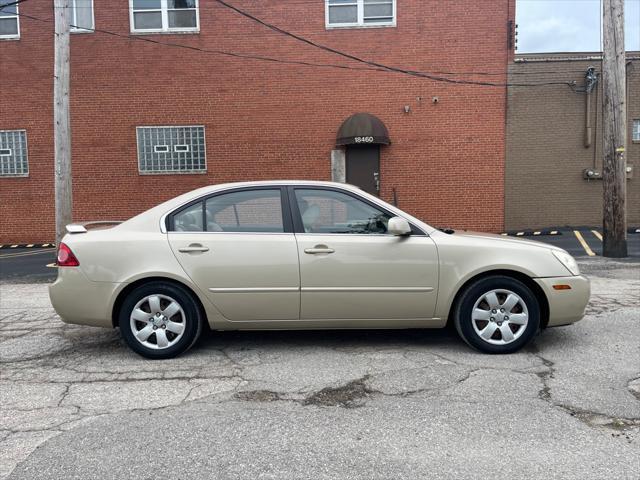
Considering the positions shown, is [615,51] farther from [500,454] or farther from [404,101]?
[500,454]

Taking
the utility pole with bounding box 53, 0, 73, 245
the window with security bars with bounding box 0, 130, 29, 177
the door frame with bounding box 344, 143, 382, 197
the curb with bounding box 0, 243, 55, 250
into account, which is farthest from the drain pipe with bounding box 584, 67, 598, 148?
the window with security bars with bounding box 0, 130, 29, 177

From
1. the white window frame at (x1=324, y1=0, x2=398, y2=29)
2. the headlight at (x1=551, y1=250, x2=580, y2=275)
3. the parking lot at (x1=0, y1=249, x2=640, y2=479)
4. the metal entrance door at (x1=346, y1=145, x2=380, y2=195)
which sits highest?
the white window frame at (x1=324, y1=0, x2=398, y2=29)

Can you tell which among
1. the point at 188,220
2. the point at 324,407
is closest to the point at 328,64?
the point at 188,220

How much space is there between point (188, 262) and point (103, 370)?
1.17m

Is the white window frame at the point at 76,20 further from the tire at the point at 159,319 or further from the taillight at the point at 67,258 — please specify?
the tire at the point at 159,319

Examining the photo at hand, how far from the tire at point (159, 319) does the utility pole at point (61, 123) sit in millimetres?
5380

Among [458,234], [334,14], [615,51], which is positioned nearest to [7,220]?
[334,14]

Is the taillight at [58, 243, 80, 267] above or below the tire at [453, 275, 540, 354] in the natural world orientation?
above

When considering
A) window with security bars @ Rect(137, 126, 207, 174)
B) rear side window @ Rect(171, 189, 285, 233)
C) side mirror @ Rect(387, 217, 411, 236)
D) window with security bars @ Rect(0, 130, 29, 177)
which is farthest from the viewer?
window with security bars @ Rect(0, 130, 29, 177)

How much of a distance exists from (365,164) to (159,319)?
1097 cm

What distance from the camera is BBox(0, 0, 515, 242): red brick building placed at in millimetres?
14570

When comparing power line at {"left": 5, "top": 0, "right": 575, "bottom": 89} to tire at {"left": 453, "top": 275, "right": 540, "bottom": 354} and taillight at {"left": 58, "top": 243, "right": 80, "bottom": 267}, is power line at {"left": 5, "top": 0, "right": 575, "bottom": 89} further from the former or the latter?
taillight at {"left": 58, "top": 243, "right": 80, "bottom": 267}

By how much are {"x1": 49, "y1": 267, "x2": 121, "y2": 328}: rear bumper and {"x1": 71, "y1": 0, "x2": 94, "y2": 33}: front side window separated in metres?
12.4

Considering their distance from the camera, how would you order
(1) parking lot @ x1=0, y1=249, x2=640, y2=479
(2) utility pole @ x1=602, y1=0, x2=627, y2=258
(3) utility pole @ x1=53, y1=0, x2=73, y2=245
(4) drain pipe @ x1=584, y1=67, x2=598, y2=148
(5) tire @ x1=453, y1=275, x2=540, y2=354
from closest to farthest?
(1) parking lot @ x1=0, y1=249, x2=640, y2=479 → (5) tire @ x1=453, y1=275, x2=540, y2=354 → (3) utility pole @ x1=53, y1=0, x2=73, y2=245 → (2) utility pole @ x1=602, y1=0, x2=627, y2=258 → (4) drain pipe @ x1=584, y1=67, x2=598, y2=148
